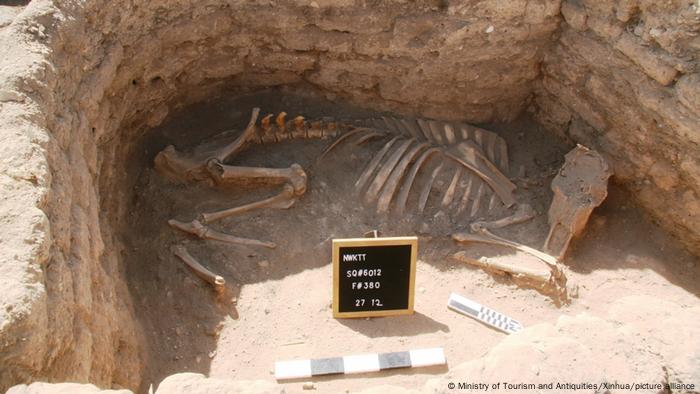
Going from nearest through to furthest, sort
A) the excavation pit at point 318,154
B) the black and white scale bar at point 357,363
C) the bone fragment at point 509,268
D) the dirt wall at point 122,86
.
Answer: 1. the dirt wall at point 122,86
2. the excavation pit at point 318,154
3. the black and white scale bar at point 357,363
4. the bone fragment at point 509,268

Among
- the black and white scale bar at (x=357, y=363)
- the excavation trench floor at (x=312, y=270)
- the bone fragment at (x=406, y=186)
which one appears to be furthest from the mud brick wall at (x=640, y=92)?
the black and white scale bar at (x=357, y=363)

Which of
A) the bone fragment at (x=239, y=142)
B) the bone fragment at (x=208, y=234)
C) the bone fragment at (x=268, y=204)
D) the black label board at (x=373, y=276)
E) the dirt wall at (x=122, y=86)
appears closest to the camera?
the dirt wall at (x=122, y=86)

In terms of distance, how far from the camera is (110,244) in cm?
448

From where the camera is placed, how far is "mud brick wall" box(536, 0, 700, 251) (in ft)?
16.0

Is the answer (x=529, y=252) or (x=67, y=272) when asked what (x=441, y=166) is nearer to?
(x=529, y=252)

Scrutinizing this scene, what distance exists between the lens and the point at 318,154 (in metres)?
5.84

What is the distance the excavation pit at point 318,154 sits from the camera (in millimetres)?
3914

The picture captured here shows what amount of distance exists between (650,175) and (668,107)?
645mm

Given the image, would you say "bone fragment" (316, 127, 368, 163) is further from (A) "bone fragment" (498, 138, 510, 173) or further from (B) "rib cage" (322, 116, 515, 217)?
(A) "bone fragment" (498, 138, 510, 173)

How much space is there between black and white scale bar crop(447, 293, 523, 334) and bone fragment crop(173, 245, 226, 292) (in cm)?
167

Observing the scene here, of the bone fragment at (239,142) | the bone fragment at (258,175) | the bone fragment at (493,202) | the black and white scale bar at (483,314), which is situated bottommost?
the black and white scale bar at (483,314)

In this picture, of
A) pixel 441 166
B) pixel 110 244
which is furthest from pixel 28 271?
pixel 441 166

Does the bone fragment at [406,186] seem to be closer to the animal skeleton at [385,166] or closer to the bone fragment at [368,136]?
the animal skeleton at [385,166]

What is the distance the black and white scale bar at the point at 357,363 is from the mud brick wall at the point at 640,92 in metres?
2.31
